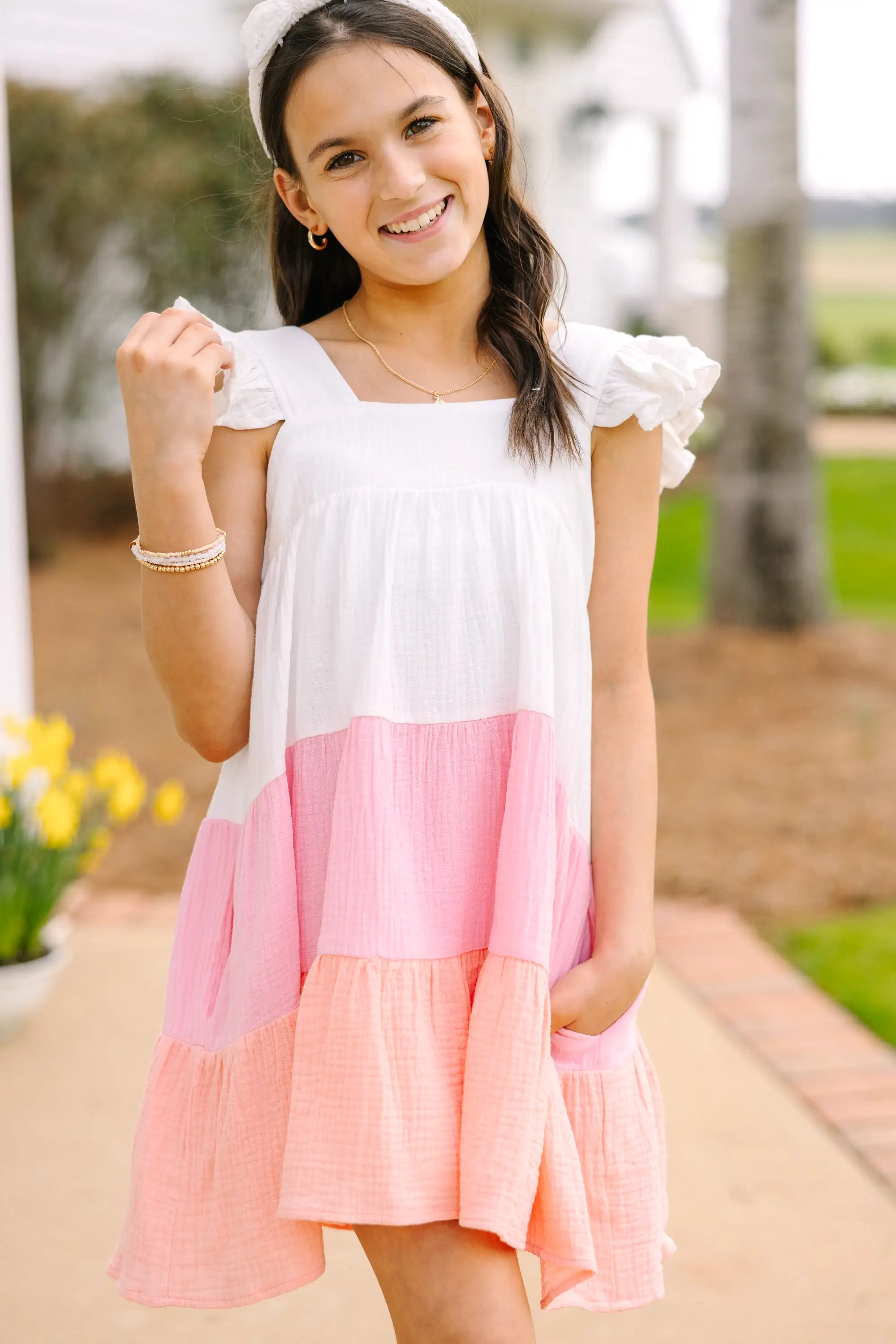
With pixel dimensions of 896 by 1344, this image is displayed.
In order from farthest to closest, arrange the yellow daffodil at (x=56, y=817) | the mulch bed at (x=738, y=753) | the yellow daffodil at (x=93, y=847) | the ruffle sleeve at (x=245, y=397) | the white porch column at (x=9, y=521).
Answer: the mulch bed at (x=738, y=753), the white porch column at (x=9, y=521), the yellow daffodil at (x=93, y=847), the yellow daffodil at (x=56, y=817), the ruffle sleeve at (x=245, y=397)

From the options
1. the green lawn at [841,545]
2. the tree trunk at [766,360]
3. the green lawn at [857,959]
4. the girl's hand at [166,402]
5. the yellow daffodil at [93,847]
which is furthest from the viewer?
the green lawn at [841,545]

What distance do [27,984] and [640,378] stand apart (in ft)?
7.38

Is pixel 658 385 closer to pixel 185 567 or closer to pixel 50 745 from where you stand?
pixel 185 567

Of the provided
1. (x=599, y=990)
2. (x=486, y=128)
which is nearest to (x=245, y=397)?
(x=486, y=128)

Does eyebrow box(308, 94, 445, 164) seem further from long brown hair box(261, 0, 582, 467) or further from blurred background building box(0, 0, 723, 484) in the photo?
blurred background building box(0, 0, 723, 484)

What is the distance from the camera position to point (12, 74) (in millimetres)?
8500

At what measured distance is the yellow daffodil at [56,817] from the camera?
10.3ft

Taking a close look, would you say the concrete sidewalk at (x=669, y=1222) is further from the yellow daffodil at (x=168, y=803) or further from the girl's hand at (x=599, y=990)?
the girl's hand at (x=599, y=990)

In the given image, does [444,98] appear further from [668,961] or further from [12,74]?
[12,74]

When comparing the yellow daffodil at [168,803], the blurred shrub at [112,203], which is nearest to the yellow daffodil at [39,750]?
the yellow daffodil at [168,803]

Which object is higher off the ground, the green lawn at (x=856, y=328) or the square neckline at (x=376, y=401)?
the green lawn at (x=856, y=328)

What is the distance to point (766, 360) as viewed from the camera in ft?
20.9

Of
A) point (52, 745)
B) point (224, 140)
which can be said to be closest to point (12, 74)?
point (224, 140)

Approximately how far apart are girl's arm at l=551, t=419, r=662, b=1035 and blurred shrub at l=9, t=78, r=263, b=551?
711cm
